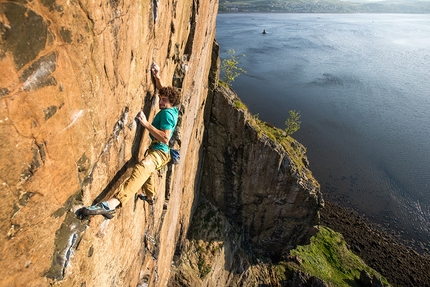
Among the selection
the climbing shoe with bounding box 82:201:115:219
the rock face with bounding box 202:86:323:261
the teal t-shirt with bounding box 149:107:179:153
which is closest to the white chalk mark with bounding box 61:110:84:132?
the climbing shoe with bounding box 82:201:115:219

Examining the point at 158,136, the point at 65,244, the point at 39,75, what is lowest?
the point at 65,244

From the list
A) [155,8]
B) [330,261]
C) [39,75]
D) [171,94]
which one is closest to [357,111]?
[330,261]

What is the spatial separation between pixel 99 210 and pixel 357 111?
61384mm

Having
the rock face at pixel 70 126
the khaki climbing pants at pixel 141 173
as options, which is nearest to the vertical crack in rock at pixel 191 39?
the rock face at pixel 70 126

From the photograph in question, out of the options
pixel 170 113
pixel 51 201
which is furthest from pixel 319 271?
pixel 51 201

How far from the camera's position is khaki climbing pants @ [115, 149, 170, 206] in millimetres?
6432

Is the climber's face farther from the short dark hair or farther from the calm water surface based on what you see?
the calm water surface

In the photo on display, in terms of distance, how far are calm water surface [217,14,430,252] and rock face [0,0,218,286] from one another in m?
38.5

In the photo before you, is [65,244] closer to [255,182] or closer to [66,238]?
[66,238]

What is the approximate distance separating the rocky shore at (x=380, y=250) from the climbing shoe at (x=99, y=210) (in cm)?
3524

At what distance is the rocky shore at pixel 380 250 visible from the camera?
31953mm

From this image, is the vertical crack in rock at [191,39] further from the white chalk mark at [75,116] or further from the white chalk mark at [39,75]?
the white chalk mark at [39,75]

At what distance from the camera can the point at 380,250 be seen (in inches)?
1320

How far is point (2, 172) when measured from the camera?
11.7ft
